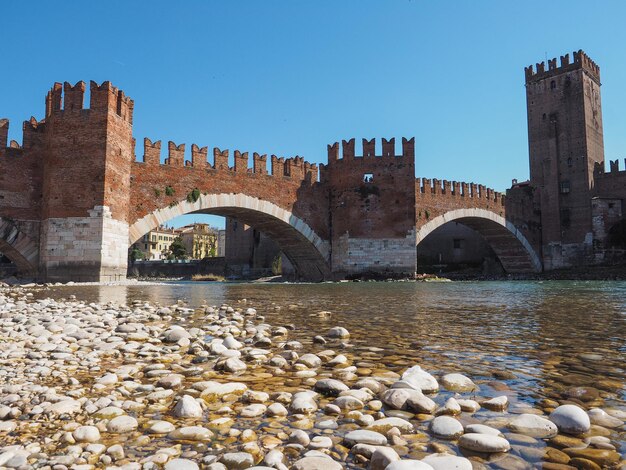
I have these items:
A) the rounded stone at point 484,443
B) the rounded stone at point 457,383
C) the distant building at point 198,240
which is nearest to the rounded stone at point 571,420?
the rounded stone at point 484,443

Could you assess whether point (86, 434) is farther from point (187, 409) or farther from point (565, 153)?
point (565, 153)

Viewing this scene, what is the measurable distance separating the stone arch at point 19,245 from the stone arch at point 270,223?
310 centimetres

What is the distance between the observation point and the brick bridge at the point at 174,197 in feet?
50.8

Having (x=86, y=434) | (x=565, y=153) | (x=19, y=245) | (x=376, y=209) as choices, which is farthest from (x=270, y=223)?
(x=565, y=153)

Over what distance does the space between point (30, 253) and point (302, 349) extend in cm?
1527

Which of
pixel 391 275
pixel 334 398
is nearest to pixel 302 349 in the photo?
pixel 334 398

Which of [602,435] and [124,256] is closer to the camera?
[602,435]

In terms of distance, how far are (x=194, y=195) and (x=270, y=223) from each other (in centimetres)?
462

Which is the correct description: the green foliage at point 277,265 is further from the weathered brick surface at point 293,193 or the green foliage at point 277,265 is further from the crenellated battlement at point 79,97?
the crenellated battlement at point 79,97

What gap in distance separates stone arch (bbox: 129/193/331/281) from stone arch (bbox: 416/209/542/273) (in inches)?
339

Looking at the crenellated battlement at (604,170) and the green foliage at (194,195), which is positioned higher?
the crenellated battlement at (604,170)

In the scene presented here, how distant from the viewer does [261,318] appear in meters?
5.69

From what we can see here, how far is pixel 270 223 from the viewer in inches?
894

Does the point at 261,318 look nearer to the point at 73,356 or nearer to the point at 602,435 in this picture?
the point at 73,356
